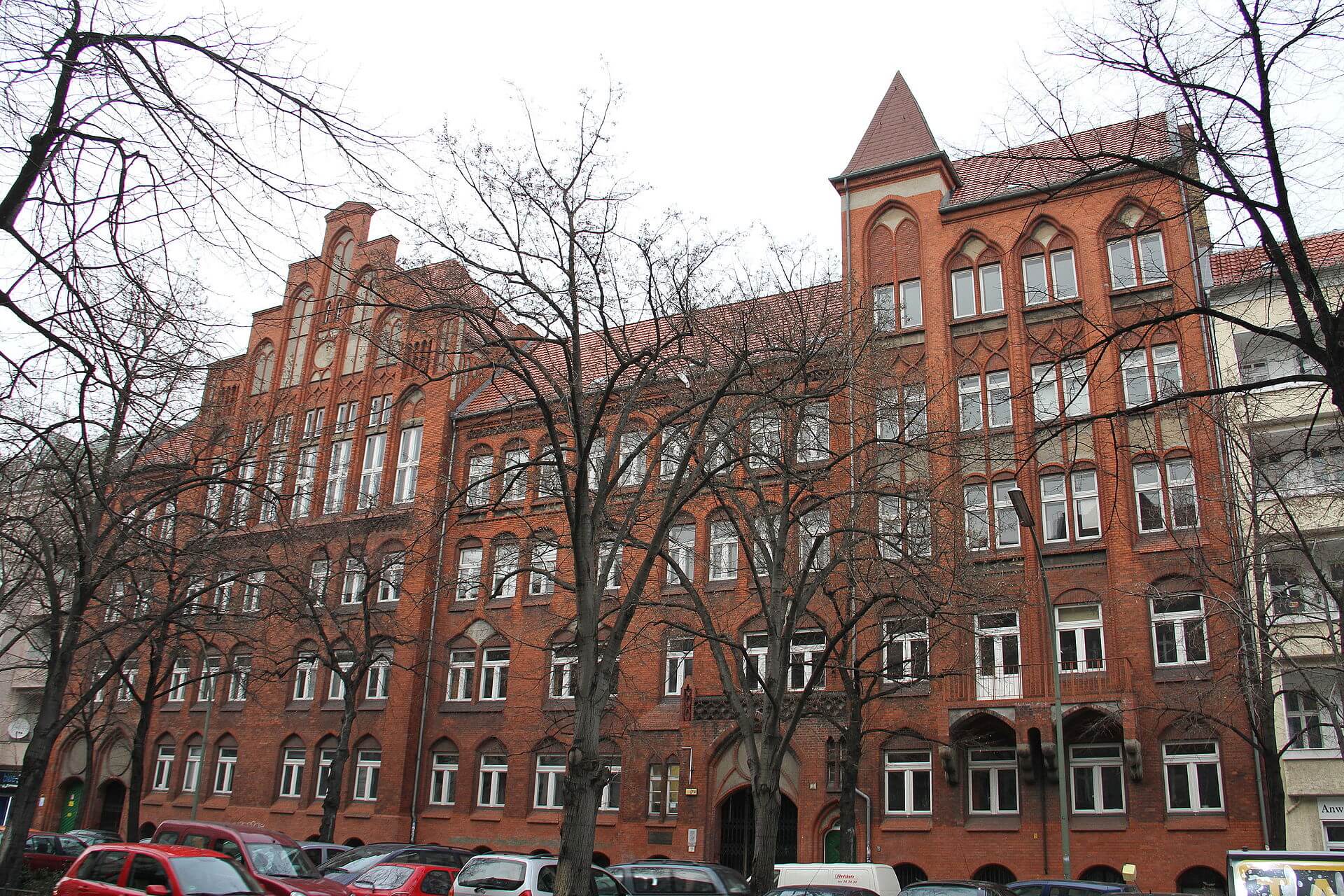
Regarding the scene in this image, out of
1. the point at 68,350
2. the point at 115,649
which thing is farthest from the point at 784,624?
the point at 115,649

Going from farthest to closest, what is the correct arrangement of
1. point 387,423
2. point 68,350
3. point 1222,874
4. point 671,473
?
point 387,423 < point 671,473 < point 1222,874 < point 68,350

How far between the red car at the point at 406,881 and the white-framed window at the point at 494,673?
53.0 ft

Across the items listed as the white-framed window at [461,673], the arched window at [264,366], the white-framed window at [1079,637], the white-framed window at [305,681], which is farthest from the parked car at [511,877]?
the arched window at [264,366]

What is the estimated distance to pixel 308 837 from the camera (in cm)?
3509

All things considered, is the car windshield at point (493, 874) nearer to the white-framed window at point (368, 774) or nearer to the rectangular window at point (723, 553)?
the rectangular window at point (723, 553)

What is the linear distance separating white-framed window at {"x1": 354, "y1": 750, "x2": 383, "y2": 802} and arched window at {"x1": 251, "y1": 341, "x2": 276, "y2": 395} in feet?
53.0

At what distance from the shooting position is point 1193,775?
955 inches

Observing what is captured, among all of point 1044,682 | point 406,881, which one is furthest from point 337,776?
point 1044,682

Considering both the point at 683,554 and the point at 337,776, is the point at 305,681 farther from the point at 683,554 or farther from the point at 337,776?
the point at 683,554

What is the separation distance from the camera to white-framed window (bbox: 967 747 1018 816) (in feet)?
85.3

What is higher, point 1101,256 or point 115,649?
point 1101,256

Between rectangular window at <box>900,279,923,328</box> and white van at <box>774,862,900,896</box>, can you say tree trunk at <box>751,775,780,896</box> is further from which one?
rectangular window at <box>900,279,923,328</box>

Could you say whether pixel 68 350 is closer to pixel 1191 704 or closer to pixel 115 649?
pixel 1191 704

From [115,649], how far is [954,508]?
33.3 meters
